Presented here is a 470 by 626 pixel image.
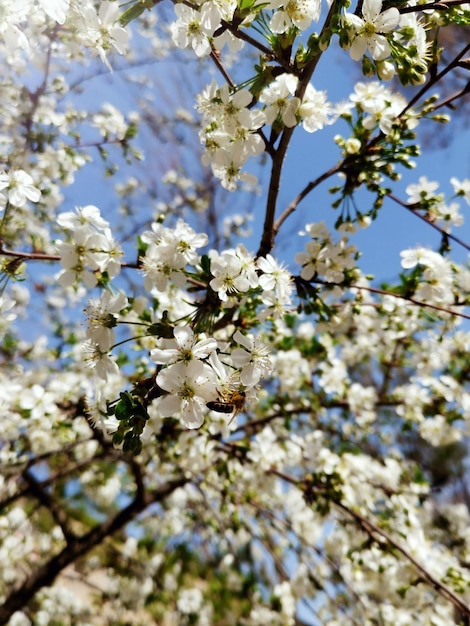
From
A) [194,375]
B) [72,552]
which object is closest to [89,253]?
[194,375]

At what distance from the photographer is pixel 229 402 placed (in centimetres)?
103

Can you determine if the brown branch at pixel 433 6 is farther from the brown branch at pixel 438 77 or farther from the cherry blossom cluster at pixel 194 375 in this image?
the cherry blossom cluster at pixel 194 375

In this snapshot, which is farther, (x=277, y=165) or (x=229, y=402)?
(x=277, y=165)

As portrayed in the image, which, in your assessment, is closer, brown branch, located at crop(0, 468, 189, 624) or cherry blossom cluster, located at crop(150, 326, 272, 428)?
cherry blossom cluster, located at crop(150, 326, 272, 428)

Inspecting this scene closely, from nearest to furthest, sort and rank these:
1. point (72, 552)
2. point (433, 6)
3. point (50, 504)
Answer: point (433, 6) < point (72, 552) < point (50, 504)

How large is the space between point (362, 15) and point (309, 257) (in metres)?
0.79

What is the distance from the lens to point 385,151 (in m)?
1.50

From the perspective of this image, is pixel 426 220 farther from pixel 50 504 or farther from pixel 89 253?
pixel 50 504

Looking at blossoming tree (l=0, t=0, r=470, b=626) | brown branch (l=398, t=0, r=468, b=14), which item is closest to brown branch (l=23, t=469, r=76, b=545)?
blossoming tree (l=0, t=0, r=470, b=626)

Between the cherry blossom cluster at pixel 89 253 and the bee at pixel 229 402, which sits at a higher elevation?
the cherry blossom cluster at pixel 89 253

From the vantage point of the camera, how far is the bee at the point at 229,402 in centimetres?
99

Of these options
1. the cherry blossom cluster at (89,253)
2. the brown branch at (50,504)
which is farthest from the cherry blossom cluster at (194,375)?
the brown branch at (50,504)

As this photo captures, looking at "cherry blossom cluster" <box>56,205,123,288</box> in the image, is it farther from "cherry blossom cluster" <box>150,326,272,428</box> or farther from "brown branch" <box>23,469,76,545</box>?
"brown branch" <box>23,469,76,545</box>

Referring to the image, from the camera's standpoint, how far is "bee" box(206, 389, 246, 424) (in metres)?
0.99
